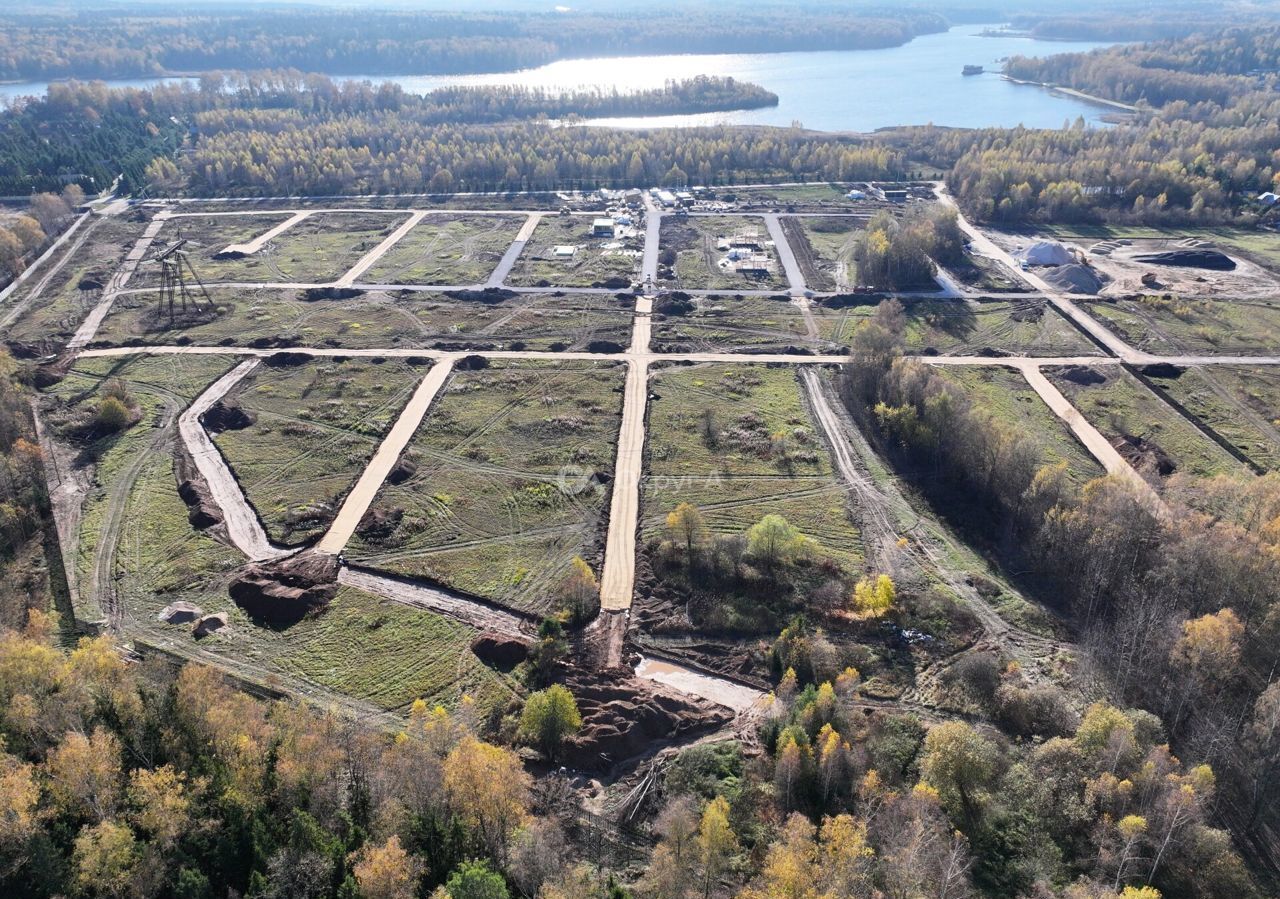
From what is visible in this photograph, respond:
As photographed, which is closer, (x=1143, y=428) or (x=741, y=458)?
(x=741, y=458)

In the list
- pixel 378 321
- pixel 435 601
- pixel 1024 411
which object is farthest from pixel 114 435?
pixel 1024 411

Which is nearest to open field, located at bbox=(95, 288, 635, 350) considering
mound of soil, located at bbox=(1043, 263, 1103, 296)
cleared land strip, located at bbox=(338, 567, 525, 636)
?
cleared land strip, located at bbox=(338, 567, 525, 636)

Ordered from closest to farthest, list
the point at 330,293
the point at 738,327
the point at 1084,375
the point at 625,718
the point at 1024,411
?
the point at 625,718 < the point at 1024,411 < the point at 1084,375 < the point at 738,327 < the point at 330,293

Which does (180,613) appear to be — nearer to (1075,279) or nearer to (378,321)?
(378,321)

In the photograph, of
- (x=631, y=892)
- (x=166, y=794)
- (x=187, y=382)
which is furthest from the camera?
(x=187, y=382)

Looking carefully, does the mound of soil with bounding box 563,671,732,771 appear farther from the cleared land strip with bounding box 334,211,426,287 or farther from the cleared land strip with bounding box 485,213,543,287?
the cleared land strip with bounding box 334,211,426,287

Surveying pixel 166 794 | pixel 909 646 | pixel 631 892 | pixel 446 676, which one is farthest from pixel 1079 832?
pixel 166 794

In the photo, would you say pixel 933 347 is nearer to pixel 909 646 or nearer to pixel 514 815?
pixel 909 646
